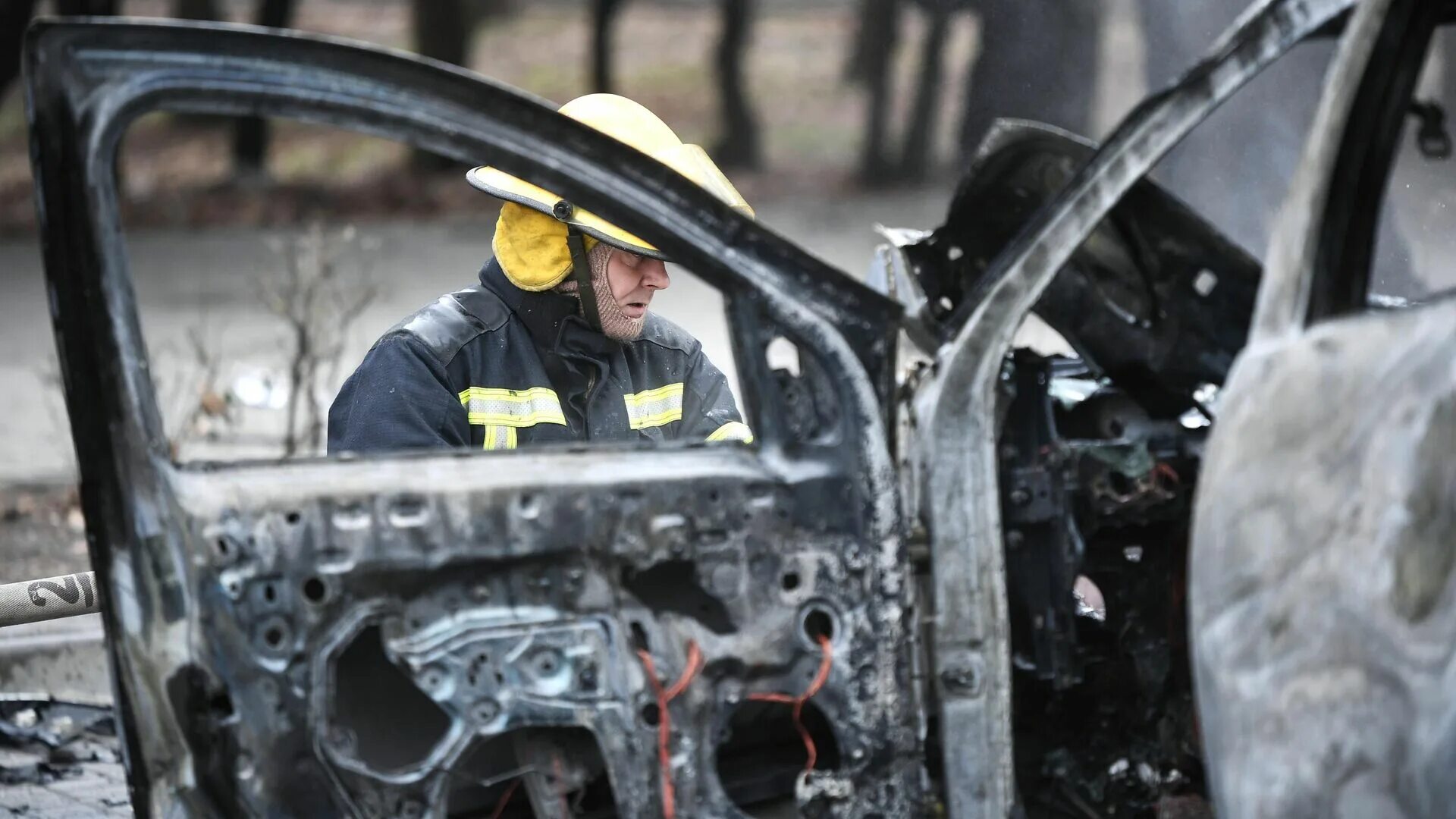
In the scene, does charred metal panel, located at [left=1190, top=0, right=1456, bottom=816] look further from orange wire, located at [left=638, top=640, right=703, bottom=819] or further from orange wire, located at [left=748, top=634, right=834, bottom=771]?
orange wire, located at [left=638, top=640, right=703, bottom=819]

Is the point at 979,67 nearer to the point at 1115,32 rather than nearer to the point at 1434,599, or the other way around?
the point at 1115,32

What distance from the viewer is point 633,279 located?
398cm

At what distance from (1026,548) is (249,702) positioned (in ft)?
4.64

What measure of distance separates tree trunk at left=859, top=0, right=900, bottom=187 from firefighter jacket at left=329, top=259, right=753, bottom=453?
13333 millimetres

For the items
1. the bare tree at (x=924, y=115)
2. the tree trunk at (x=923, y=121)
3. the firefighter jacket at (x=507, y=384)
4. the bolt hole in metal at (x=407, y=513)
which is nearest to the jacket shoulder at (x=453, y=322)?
the firefighter jacket at (x=507, y=384)

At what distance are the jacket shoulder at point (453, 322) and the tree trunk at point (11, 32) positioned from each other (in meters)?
6.73

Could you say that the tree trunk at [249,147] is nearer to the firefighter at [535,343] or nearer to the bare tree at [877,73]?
the bare tree at [877,73]

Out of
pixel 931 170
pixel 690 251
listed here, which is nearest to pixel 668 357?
pixel 690 251

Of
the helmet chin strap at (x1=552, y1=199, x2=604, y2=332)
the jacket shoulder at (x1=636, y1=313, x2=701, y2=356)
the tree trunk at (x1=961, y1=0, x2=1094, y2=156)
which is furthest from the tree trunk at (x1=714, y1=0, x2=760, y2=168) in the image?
the helmet chin strap at (x1=552, y1=199, x2=604, y2=332)

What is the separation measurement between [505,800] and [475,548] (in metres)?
0.50

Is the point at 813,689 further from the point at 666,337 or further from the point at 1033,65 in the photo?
the point at 1033,65

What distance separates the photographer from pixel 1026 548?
3.11 m

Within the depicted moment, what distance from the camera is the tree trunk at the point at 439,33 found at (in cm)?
1752

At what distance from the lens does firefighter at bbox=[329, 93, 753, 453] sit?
3764 millimetres
